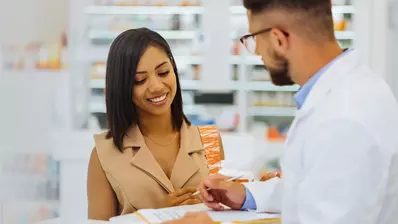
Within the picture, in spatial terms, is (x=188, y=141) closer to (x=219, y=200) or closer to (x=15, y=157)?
(x=219, y=200)

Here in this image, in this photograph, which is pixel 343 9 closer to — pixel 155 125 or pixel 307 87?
pixel 155 125

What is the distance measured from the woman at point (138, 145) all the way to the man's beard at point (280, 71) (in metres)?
0.58

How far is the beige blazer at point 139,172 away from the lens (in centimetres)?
175

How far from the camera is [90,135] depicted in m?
3.81

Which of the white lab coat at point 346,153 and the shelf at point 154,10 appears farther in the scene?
the shelf at point 154,10

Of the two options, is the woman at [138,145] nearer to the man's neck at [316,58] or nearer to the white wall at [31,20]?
the man's neck at [316,58]

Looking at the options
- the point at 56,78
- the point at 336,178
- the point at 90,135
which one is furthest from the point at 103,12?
the point at 336,178

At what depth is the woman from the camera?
175 cm

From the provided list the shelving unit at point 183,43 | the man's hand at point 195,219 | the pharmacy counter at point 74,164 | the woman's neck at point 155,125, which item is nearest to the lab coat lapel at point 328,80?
the man's hand at point 195,219

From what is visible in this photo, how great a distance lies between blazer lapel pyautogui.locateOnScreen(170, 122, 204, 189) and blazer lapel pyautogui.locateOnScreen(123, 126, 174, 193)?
0.04m

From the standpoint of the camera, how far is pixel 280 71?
1231 mm

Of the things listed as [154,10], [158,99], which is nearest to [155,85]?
[158,99]

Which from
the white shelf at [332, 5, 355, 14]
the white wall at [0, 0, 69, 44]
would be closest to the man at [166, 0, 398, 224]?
the white wall at [0, 0, 69, 44]

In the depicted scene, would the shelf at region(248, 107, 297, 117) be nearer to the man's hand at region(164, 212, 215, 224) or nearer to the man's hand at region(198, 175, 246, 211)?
the man's hand at region(198, 175, 246, 211)
